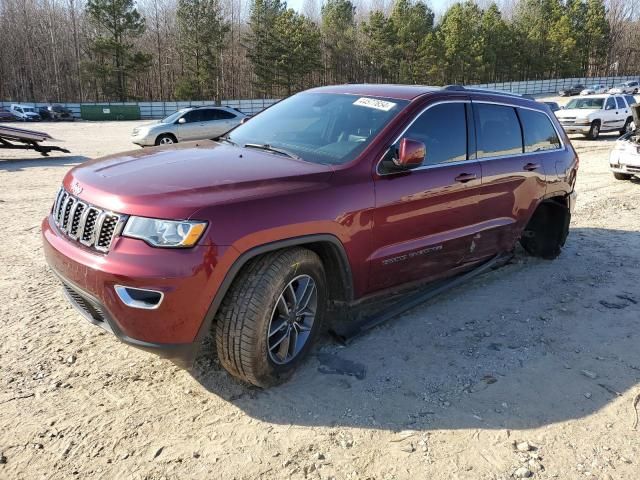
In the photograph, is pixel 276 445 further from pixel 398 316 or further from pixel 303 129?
pixel 303 129

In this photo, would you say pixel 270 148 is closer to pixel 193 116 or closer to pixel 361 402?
pixel 361 402

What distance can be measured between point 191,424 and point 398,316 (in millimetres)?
1946

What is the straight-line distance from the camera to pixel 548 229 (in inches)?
229

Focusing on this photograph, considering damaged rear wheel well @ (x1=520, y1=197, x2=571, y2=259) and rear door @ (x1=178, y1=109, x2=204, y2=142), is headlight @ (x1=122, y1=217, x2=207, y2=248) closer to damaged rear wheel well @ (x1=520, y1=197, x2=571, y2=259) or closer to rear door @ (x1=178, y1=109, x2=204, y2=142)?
damaged rear wheel well @ (x1=520, y1=197, x2=571, y2=259)

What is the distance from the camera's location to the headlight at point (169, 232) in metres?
2.62

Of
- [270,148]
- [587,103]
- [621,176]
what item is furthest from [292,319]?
[587,103]

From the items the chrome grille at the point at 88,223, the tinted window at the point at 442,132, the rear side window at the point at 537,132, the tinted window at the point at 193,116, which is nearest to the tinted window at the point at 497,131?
the rear side window at the point at 537,132

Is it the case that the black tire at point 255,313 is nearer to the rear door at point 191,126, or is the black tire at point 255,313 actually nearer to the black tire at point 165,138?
the black tire at point 165,138

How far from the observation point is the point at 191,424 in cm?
287

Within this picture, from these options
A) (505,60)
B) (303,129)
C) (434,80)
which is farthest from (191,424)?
(505,60)

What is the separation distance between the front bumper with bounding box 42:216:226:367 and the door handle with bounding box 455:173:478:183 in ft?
7.12

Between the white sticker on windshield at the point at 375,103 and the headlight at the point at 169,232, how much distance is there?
1852mm

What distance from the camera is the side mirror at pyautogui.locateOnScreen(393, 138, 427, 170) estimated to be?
11.1 ft

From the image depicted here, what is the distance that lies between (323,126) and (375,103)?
44 centimetres
